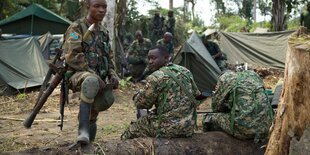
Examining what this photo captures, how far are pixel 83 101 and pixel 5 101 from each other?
5.39 m

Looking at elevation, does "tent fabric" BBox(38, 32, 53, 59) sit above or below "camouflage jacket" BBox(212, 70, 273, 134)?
above

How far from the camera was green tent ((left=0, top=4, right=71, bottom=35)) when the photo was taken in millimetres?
15595

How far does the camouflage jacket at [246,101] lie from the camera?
4133 mm

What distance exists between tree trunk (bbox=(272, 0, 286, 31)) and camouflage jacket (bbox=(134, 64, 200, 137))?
1149 centimetres

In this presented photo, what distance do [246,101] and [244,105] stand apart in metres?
0.04

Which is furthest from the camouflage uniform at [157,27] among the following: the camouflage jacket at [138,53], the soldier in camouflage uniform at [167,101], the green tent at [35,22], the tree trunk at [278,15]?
the soldier in camouflage uniform at [167,101]

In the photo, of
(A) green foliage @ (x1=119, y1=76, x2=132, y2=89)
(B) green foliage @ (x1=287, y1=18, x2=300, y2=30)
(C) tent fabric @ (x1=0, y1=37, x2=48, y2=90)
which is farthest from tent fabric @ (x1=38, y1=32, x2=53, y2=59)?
(B) green foliage @ (x1=287, y1=18, x2=300, y2=30)


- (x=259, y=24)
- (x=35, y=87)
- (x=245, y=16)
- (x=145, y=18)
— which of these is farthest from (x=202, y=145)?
(x=245, y=16)

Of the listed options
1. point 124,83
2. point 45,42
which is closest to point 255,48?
point 124,83

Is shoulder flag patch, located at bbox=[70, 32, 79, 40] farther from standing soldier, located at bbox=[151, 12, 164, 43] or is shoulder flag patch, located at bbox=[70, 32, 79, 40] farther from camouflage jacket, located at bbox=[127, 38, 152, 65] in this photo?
standing soldier, located at bbox=[151, 12, 164, 43]

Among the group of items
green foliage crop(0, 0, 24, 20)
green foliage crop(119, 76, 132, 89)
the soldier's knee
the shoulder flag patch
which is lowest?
green foliage crop(119, 76, 132, 89)

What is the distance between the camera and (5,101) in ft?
28.1

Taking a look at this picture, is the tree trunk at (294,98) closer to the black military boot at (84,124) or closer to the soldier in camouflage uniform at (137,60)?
the black military boot at (84,124)

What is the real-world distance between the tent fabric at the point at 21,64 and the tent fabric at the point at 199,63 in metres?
3.36
